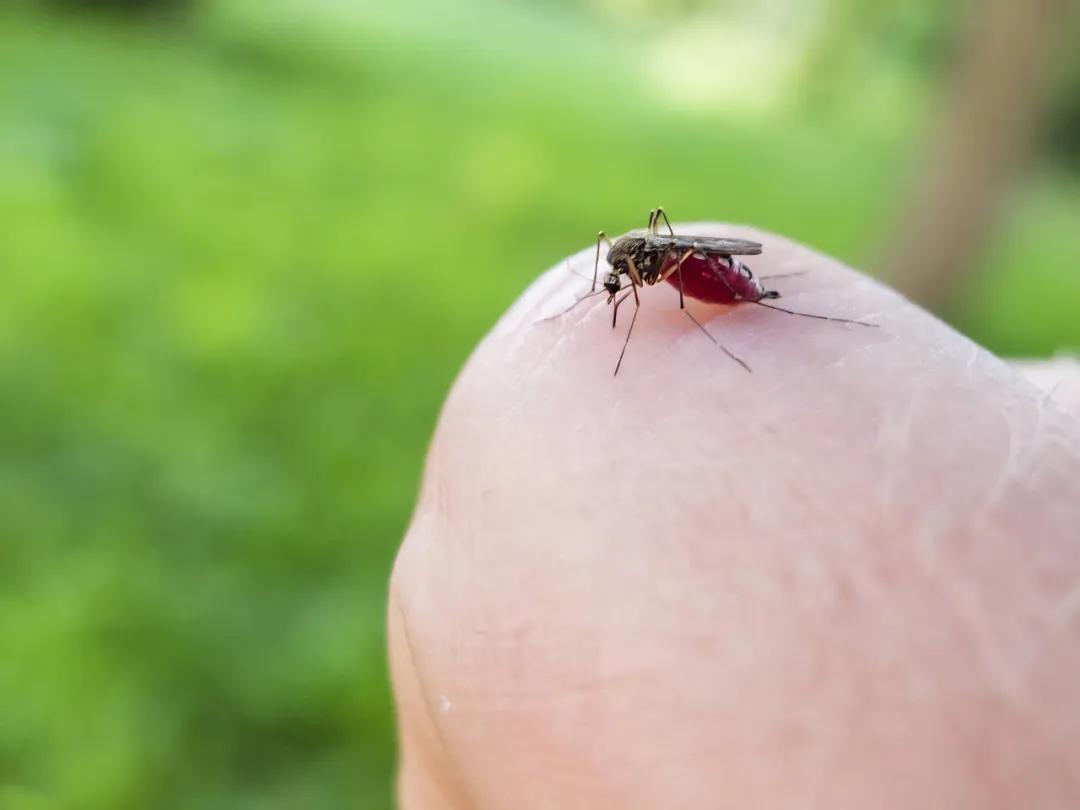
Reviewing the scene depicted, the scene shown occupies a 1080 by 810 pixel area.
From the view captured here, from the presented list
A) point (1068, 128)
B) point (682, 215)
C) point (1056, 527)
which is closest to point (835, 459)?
point (1056, 527)

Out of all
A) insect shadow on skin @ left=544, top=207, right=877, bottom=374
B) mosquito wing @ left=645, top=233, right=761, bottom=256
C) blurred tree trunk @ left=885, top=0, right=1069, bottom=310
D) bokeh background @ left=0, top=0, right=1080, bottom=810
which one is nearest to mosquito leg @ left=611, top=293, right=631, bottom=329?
insect shadow on skin @ left=544, top=207, right=877, bottom=374

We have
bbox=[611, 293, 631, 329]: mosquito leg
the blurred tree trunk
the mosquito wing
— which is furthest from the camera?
the blurred tree trunk

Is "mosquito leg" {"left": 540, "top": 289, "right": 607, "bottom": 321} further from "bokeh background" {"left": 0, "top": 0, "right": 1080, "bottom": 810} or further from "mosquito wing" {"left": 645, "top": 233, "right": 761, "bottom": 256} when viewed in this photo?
"bokeh background" {"left": 0, "top": 0, "right": 1080, "bottom": 810}

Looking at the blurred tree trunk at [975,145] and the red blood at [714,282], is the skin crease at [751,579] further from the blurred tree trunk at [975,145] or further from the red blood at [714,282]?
→ the blurred tree trunk at [975,145]

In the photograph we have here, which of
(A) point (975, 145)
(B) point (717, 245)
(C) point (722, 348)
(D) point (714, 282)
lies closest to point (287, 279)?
(A) point (975, 145)

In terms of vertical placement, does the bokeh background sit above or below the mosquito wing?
below

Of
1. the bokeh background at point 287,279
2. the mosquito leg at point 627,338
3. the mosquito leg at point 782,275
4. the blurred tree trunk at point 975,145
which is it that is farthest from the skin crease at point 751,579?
the blurred tree trunk at point 975,145

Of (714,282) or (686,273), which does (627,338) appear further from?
(686,273)
